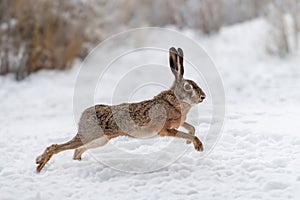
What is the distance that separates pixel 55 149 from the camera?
3.74 metres

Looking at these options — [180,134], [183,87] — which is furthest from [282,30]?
[180,134]

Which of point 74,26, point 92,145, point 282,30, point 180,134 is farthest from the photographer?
point 74,26

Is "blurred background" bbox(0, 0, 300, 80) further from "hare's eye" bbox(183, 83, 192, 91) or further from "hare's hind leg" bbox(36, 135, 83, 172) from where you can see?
"hare's eye" bbox(183, 83, 192, 91)

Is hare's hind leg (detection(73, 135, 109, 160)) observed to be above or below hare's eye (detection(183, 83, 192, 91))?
below

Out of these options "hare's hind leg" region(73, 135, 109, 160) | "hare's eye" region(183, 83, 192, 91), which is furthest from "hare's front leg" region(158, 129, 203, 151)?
"hare's hind leg" region(73, 135, 109, 160)

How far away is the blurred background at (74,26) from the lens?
9.98 m

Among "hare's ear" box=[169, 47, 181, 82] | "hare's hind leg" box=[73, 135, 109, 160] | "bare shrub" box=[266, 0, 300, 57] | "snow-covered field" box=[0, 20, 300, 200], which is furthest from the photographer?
"bare shrub" box=[266, 0, 300, 57]

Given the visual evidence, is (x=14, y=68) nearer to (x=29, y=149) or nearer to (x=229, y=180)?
(x=29, y=149)

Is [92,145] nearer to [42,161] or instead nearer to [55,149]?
[55,149]

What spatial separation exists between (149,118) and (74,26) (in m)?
7.60

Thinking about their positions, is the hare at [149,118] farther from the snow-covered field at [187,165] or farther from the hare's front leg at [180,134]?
the snow-covered field at [187,165]

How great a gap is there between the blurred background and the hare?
6.58 meters

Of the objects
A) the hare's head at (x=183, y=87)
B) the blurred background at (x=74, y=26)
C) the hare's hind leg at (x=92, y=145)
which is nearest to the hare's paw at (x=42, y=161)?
the hare's hind leg at (x=92, y=145)

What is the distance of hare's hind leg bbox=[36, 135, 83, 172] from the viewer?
371 cm
